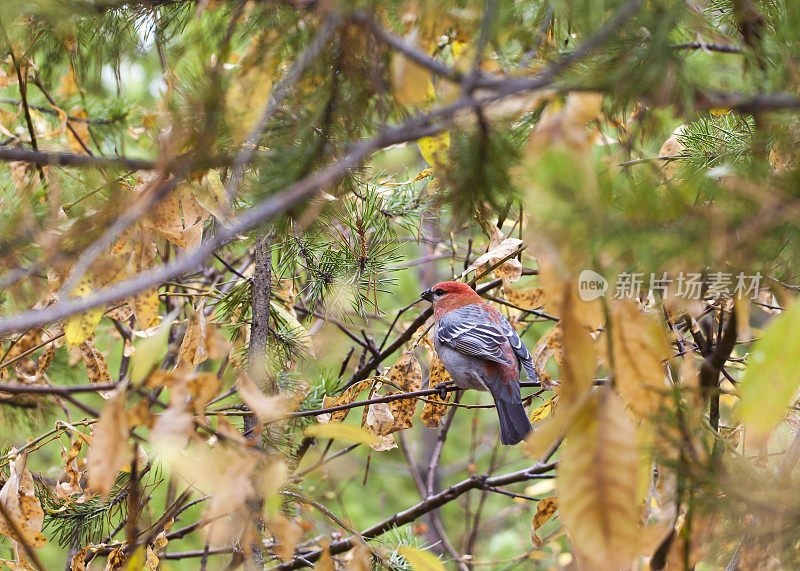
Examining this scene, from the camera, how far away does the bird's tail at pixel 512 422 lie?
2777mm

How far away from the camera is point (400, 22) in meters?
1.46

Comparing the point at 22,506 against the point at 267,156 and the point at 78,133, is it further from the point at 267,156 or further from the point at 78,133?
the point at 78,133

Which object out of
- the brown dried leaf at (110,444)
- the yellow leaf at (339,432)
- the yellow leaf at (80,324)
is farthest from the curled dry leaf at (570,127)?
the yellow leaf at (80,324)

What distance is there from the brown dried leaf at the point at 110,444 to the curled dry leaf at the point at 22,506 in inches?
28.3

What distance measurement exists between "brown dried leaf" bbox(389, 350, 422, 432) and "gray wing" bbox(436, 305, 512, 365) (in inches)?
32.2

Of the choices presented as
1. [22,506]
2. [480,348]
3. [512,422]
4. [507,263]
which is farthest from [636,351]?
[480,348]

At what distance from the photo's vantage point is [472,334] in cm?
318

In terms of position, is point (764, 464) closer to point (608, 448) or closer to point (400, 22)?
point (608, 448)

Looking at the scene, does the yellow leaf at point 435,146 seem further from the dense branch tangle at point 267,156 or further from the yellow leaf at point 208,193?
the yellow leaf at point 208,193

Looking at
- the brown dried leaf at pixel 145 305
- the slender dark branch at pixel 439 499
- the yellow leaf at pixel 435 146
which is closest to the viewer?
the yellow leaf at pixel 435 146

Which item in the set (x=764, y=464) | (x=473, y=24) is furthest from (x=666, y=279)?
(x=764, y=464)

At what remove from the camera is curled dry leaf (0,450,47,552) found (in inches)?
67.2

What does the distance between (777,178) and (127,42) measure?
5.46 ft

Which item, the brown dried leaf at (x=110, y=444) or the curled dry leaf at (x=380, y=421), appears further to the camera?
the curled dry leaf at (x=380, y=421)
